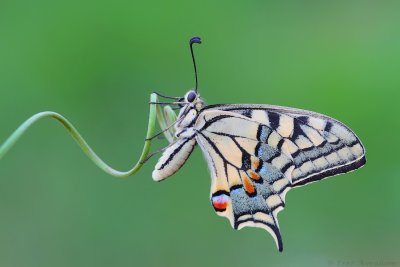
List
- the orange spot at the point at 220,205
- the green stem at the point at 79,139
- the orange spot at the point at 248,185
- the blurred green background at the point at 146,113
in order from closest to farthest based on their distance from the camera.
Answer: the green stem at the point at 79,139, the orange spot at the point at 220,205, the orange spot at the point at 248,185, the blurred green background at the point at 146,113

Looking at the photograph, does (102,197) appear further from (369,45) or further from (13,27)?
(369,45)

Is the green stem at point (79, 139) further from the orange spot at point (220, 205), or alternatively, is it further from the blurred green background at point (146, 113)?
the blurred green background at point (146, 113)

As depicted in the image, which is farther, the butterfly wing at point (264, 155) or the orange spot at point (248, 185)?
the orange spot at point (248, 185)

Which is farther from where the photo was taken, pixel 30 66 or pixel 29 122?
pixel 30 66

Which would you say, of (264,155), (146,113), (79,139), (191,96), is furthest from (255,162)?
(146,113)

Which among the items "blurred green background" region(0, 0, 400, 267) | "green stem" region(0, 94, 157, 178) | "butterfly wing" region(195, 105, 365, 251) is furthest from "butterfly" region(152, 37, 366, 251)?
"blurred green background" region(0, 0, 400, 267)

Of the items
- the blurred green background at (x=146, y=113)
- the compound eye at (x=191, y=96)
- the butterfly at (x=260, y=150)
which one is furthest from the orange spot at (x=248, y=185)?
the blurred green background at (x=146, y=113)

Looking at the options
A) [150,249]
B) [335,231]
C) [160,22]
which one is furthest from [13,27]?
[335,231]
